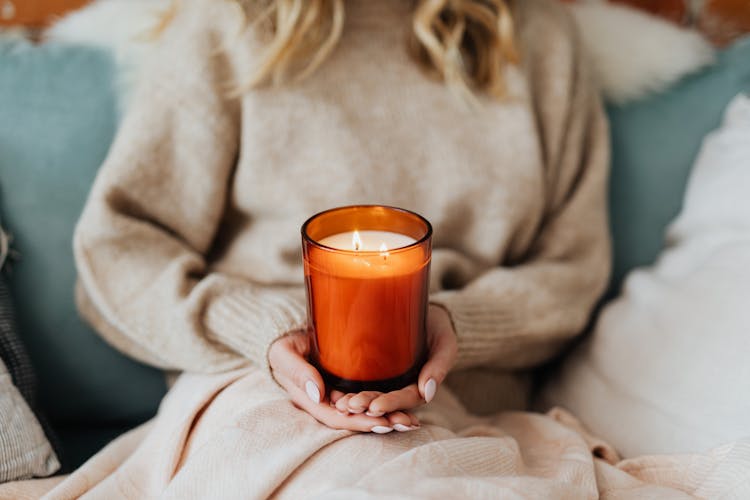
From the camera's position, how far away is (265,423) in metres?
0.77

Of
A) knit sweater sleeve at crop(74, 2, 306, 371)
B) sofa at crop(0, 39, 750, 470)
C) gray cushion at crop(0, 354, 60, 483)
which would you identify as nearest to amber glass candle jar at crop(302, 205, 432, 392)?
knit sweater sleeve at crop(74, 2, 306, 371)

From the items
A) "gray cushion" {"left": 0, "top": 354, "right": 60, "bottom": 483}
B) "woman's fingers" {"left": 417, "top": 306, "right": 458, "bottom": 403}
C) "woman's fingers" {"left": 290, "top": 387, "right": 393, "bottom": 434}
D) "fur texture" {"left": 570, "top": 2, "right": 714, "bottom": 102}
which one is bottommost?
"gray cushion" {"left": 0, "top": 354, "right": 60, "bottom": 483}

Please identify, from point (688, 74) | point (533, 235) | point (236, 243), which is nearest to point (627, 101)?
point (688, 74)

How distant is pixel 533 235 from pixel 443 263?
0.22 metres

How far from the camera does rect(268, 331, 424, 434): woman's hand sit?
726 millimetres

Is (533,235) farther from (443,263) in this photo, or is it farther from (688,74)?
(688,74)

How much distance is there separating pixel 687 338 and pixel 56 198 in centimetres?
91

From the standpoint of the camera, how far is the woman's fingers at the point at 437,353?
0.74 metres

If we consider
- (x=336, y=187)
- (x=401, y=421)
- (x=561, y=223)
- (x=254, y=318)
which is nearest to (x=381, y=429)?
(x=401, y=421)

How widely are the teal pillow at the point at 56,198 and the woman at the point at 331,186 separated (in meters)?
0.07

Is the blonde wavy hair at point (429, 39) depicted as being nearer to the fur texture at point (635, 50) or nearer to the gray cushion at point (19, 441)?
the fur texture at point (635, 50)

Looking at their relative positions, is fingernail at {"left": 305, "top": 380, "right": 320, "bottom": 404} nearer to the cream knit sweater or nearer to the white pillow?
the cream knit sweater

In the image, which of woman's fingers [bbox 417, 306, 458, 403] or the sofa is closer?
woman's fingers [bbox 417, 306, 458, 403]

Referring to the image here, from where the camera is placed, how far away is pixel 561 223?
3.87 ft
